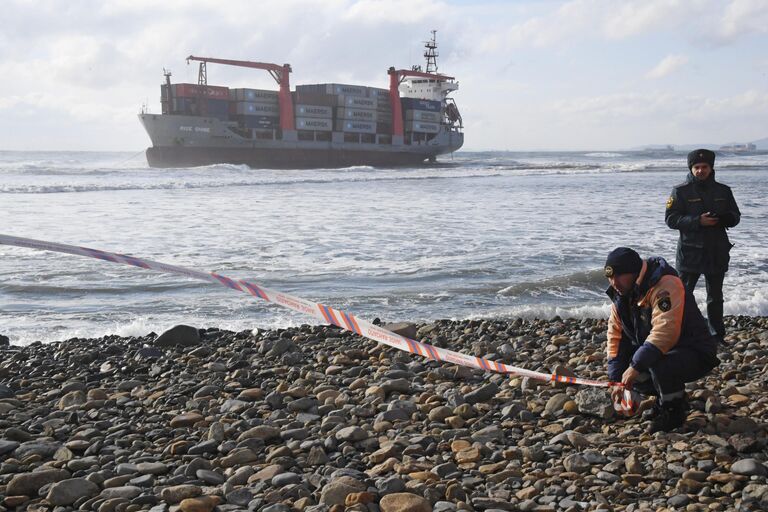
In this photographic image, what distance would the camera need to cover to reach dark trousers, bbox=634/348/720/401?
3.94 metres

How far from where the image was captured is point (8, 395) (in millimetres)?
5156

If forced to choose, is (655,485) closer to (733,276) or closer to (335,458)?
(335,458)

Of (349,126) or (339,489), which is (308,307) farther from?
(349,126)

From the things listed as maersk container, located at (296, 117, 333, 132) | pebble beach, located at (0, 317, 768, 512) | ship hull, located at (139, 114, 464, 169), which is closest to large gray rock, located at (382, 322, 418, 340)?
pebble beach, located at (0, 317, 768, 512)

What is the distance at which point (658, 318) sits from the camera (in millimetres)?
3877

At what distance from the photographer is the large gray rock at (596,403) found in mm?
4238

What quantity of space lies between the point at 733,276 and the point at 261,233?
33.2 feet

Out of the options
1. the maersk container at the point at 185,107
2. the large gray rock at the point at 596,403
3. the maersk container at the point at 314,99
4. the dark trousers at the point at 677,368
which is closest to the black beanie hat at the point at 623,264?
the dark trousers at the point at 677,368

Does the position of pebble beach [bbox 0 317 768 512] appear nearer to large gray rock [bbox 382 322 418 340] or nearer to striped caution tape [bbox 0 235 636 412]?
striped caution tape [bbox 0 235 636 412]

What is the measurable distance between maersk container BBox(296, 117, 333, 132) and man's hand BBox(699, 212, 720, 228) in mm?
56849

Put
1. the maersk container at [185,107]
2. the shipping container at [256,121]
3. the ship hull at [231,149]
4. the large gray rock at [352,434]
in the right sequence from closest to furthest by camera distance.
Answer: the large gray rock at [352,434] → the ship hull at [231,149] → the maersk container at [185,107] → the shipping container at [256,121]

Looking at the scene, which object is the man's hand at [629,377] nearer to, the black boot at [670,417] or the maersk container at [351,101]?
the black boot at [670,417]

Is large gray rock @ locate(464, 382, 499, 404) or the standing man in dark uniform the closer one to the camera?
large gray rock @ locate(464, 382, 499, 404)

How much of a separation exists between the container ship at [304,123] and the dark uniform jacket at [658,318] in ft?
178
